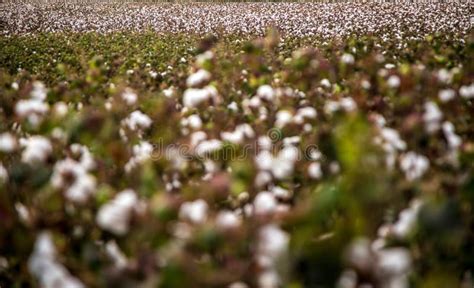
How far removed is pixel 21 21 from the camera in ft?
53.6

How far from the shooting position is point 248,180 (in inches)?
73.9

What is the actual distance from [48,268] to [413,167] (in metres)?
1.50

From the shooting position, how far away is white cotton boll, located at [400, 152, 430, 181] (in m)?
2.10

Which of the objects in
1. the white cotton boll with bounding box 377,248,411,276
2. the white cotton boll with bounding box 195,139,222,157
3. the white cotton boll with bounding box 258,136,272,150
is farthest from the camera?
the white cotton boll with bounding box 258,136,272,150

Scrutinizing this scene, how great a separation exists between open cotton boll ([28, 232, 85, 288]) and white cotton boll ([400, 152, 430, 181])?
1.40 metres

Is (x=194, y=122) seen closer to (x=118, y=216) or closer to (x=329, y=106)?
(x=329, y=106)

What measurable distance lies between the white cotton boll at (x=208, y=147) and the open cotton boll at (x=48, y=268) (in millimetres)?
1002

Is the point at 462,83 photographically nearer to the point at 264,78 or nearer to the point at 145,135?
the point at 264,78

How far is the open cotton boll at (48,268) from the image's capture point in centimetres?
145

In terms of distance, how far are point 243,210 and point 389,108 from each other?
1.17m

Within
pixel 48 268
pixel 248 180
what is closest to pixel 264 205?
pixel 248 180

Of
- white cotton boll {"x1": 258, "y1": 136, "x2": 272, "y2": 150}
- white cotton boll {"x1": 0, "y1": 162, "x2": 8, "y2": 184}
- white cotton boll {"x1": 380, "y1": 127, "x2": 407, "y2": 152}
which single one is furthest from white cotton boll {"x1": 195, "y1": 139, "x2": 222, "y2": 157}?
white cotton boll {"x1": 0, "y1": 162, "x2": 8, "y2": 184}

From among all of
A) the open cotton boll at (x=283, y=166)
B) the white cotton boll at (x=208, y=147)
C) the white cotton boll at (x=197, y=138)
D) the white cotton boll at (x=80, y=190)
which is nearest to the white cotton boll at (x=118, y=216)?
the white cotton boll at (x=80, y=190)

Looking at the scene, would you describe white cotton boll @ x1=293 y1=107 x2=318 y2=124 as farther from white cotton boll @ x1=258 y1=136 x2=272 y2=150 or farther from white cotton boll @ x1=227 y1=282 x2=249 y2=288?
white cotton boll @ x1=227 y1=282 x2=249 y2=288
